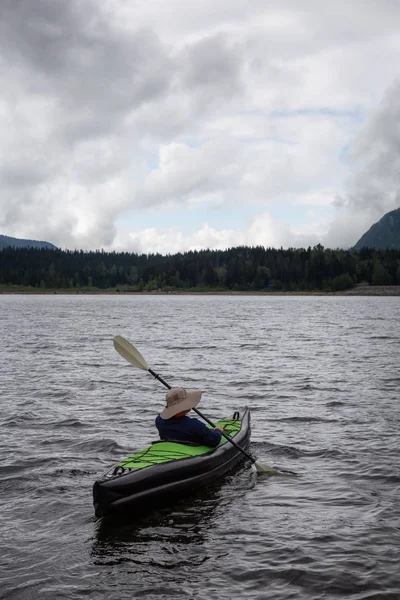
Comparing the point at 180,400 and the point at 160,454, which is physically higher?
the point at 180,400

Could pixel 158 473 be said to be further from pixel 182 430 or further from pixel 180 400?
pixel 180 400

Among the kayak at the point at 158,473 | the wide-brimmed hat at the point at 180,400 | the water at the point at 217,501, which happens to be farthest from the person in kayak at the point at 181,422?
the water at the point at 217,501

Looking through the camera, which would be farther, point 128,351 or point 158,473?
point 128,351

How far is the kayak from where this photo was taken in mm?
8922

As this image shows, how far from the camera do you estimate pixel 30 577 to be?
7.33 meters

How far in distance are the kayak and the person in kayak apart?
15cm

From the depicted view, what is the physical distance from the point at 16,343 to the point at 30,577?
33.8 metres

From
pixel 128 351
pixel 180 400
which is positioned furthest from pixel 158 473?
pixel 128 351

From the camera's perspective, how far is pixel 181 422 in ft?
34.7

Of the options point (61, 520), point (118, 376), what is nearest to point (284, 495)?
point (61, 520)

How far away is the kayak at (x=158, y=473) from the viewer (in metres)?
8.92

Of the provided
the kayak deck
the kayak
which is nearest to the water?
the kayak

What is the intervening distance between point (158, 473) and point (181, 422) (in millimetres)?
1294

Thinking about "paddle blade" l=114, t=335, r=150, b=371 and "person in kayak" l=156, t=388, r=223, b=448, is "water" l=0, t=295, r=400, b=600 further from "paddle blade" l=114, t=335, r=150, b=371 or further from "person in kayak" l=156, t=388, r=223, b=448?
"paddle blade" l=114, t=335, r=150, b=371
